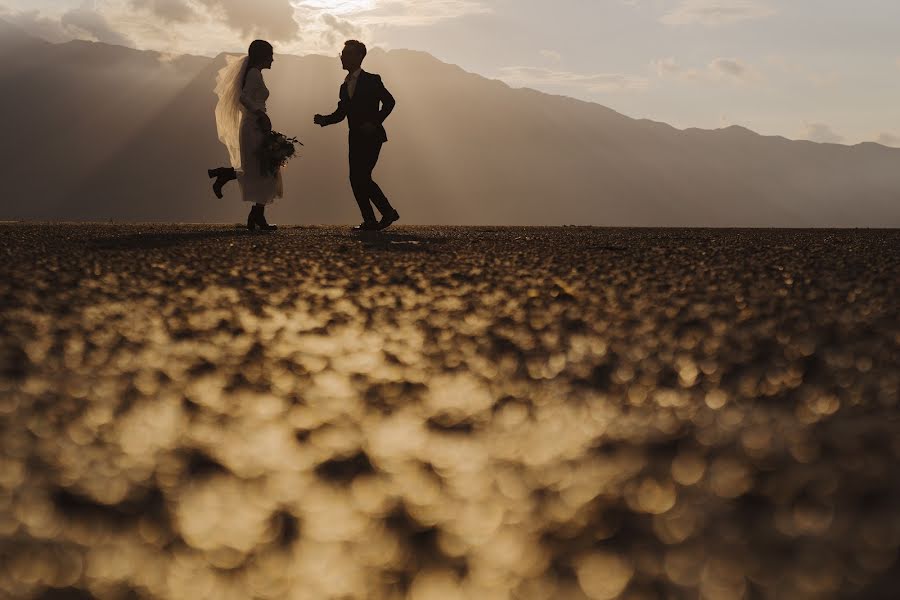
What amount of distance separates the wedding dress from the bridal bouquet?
0.07 meters

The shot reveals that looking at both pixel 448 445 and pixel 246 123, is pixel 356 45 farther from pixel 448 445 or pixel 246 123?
pixel 448 445

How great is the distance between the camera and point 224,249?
9.09m

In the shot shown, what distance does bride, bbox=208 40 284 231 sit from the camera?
1330 centimetres

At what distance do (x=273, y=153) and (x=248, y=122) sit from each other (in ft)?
1.78

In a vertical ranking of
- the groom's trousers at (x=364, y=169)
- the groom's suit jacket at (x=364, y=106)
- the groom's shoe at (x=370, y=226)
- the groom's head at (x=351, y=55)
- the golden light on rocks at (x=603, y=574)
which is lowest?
the golden light on rocks at (x=603, y=574)

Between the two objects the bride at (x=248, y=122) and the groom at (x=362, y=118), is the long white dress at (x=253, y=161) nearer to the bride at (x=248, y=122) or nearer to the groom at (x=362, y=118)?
the bride at (x=248, y=122)

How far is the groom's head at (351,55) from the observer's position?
13.5 m

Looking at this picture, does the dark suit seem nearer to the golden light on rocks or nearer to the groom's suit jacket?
the groom's suit jacket

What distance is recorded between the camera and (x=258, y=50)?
13273 mm

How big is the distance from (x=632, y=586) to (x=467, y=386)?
1746mm

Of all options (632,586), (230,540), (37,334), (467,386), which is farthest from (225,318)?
(632,586)

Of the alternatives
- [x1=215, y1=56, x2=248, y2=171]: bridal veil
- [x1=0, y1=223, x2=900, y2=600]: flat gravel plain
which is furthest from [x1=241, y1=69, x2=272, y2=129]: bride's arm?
[x1=0, y1=223, x2=900, y2=600]: flat gravel plain

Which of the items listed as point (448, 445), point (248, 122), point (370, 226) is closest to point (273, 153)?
point (248, 122)

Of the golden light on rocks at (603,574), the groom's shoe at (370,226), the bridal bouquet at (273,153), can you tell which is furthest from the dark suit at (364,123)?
the golden light on rocks at (603,574)
